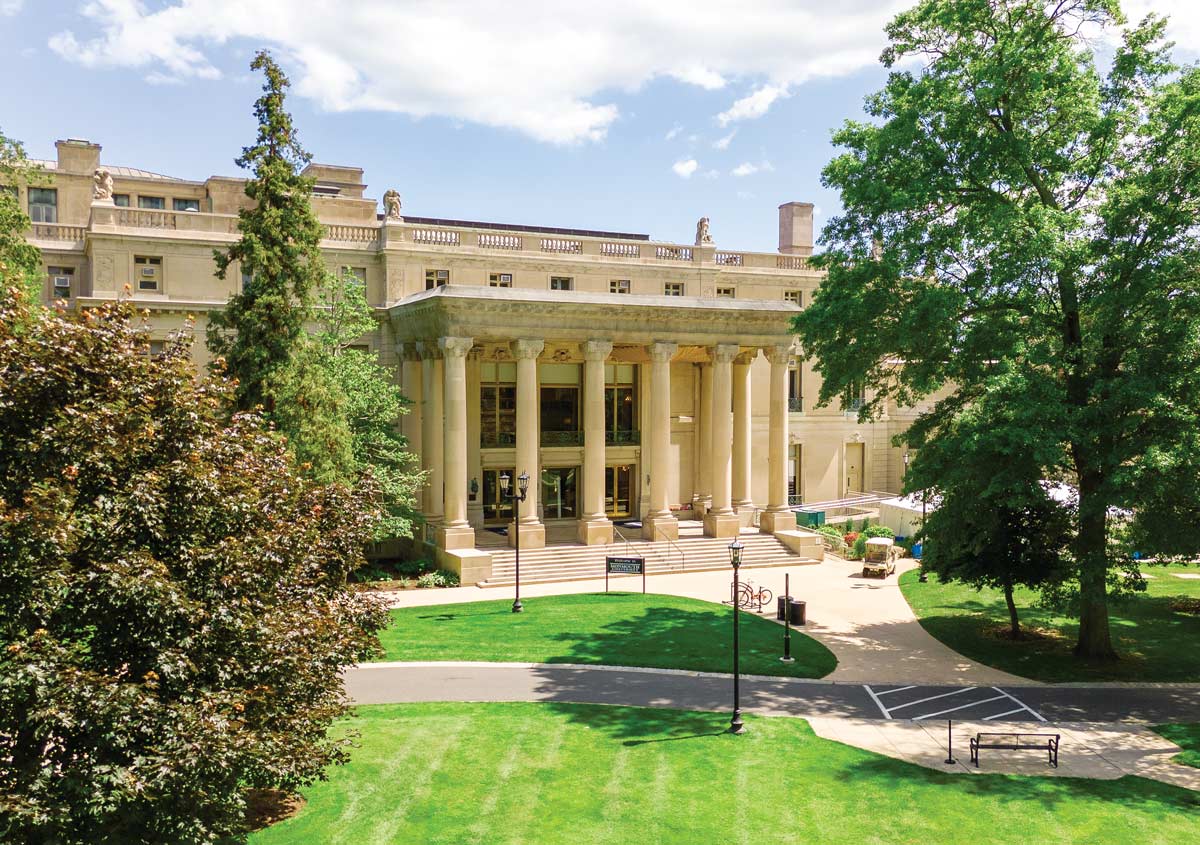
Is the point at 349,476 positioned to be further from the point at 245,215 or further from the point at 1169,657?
the point at 1169,657

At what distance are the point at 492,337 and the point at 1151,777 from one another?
28.9m

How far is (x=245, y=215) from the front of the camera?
97.2 ft

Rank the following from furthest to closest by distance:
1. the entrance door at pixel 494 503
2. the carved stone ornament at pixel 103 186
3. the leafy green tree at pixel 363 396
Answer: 1. the entrance door at pixel 494 503
2. the carved stone ornament at pixel 103 186
3. the leafy green tree at pixel 363 396

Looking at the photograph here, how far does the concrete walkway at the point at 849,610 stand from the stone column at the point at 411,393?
9030mm

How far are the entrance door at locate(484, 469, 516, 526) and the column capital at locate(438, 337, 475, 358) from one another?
8801 millimetres

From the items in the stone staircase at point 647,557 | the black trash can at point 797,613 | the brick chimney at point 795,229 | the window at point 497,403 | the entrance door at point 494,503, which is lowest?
the black trash can at point 797,613

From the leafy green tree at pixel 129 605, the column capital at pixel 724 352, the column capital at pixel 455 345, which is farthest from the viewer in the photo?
the column capital at pixel 724 352

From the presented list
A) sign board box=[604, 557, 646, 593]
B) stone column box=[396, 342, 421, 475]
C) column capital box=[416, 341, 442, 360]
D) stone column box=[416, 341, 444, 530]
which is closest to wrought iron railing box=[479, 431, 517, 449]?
stone column box=[396, 342, 421, 475]

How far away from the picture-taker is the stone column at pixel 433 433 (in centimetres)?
4003

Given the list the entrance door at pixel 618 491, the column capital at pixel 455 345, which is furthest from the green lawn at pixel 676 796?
the entrance door at pixel 618 491

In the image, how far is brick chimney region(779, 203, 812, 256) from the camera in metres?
51.8

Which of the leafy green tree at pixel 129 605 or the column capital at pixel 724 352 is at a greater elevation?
the column capital at pixel 724 352

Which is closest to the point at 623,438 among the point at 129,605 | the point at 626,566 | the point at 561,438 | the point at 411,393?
the point at 561,438

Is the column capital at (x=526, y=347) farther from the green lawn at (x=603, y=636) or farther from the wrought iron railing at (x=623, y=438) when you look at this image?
the green lawn at (x=603, y=636)
